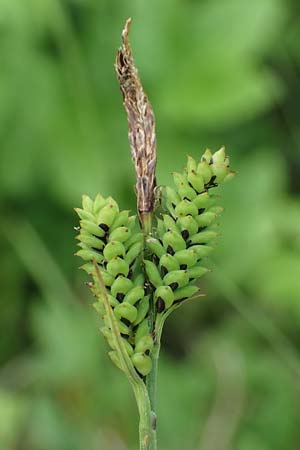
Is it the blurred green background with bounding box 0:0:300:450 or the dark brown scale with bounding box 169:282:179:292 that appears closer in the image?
the dark brown scale with bounding box 169:282:179:292

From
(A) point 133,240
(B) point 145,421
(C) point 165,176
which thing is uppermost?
(C) point 165,176

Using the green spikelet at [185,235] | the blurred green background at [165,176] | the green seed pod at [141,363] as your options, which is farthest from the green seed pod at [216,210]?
the blurred green background at [165,176]

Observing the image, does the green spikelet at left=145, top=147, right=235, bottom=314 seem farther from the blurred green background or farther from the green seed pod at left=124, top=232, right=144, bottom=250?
the blurred green background

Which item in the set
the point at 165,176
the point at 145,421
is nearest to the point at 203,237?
the point at 145,421

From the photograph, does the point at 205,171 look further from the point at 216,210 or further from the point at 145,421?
the point at 145,421

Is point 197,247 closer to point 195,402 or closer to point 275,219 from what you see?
point 195,402

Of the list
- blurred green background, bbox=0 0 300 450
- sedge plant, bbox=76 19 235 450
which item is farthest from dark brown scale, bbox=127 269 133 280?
blurred green background, bbox=0 0 300 450

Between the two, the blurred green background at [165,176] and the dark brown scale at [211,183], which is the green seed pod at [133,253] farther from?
the blurred green background at [165,176]

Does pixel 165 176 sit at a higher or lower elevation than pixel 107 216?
higher
